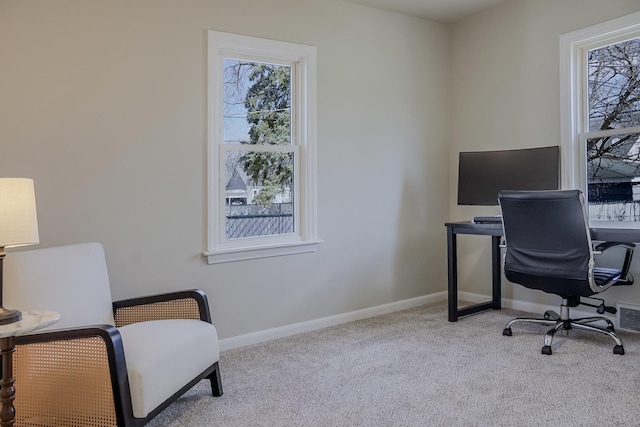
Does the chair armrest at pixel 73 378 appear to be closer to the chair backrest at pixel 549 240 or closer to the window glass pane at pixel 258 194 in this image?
the window glass pane at pixel 258 194

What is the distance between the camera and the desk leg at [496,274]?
4.00 m

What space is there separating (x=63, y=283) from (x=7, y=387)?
56cm

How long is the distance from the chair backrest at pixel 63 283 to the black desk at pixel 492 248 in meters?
2.51

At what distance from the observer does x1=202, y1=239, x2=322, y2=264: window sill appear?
10.3ft

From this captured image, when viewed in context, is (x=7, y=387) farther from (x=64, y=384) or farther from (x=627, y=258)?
(x=627, y=258)

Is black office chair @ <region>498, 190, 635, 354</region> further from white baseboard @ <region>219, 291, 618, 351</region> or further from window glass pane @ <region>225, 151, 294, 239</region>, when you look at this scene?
window glass pane @ <region>225, 151, 294, 239</region>

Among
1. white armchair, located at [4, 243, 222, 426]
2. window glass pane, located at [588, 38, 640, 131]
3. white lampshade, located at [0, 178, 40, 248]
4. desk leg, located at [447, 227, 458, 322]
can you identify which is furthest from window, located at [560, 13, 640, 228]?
white lampshade, located at [0, 178, 40, 248]

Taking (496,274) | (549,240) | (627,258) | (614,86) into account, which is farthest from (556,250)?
(614,86)

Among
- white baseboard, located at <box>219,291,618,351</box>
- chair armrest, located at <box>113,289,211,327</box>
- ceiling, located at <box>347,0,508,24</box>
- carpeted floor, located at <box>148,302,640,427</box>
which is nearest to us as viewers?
carpeted floor, located at <box>148,302,640,427</box>

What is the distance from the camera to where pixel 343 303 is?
3.78 meters

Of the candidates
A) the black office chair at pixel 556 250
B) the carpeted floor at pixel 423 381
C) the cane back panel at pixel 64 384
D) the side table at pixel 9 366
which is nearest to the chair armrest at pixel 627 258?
the black office chair at pixel 556 250

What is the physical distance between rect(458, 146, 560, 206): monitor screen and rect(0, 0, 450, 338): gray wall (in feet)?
1.62

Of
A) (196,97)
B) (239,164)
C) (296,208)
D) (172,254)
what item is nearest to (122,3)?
(196,97)

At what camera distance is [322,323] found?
3.63 metres
